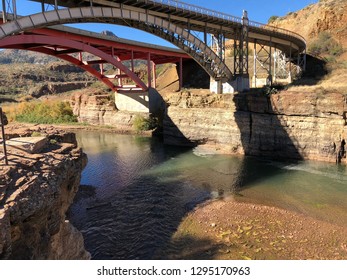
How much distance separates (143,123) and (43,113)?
61.9 feet

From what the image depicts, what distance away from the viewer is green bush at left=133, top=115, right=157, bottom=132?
122ft

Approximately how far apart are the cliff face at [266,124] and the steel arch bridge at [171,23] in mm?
4219

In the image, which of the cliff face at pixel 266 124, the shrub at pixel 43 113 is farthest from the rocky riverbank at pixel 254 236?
the shrub at pixel 43 113

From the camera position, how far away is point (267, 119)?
2552cm

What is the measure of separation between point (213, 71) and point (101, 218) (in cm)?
2104

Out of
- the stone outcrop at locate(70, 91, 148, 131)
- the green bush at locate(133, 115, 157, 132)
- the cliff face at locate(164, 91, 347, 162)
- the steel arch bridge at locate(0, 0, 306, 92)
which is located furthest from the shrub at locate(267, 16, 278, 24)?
the cliff face at locate(164, 91, 347, 162)

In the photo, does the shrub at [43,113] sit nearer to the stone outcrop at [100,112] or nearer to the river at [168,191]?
the stone outcrop at [100,112]

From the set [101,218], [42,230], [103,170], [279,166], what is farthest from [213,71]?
[42,230]

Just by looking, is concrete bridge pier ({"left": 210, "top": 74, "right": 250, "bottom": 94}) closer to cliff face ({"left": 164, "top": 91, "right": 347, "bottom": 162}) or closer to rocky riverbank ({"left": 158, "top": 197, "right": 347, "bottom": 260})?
cliff face ({"left": 164, "top": 91, "right": 347, "bottom": 162})

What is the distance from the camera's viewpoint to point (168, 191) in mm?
18297

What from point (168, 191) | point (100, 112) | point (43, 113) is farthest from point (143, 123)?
point (168, 191)

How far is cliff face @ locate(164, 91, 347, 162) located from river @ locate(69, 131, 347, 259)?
4.89 feet

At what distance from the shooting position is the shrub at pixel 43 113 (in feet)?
146

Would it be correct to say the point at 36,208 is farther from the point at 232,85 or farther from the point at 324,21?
the point at 324,21
